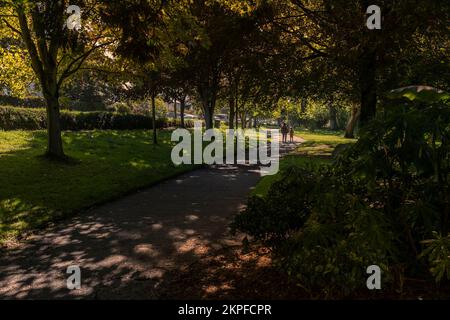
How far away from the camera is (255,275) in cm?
514

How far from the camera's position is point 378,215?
3801mm

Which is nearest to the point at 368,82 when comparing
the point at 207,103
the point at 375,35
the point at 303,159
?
the point at 375,35

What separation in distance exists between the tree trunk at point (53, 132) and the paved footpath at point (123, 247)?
196 inches

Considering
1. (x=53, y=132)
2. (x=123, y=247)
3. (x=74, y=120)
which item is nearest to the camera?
(x=123, y=247)

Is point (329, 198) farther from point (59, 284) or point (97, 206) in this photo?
point (97, 206)

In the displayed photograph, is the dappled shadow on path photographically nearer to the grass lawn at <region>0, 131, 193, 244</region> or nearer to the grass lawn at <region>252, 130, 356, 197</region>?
the grass lawn at <region>0, 131, 193, 244</region>

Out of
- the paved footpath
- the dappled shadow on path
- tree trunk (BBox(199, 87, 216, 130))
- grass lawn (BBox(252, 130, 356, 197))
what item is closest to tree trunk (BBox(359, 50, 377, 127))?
grass lawn (BBox(252, 130, 356, 197))

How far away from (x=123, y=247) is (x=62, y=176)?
639cm

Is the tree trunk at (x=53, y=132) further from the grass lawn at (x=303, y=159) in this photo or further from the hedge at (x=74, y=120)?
the hedge at (x=74, y=120)

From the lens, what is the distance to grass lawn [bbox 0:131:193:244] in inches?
341

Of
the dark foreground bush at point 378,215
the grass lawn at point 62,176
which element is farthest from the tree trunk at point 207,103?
the dark foreground bush at point 378,215

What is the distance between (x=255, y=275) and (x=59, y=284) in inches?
106

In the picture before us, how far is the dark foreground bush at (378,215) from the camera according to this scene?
12.1 ft

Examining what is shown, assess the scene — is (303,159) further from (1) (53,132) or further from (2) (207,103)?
(1) (53,132)
